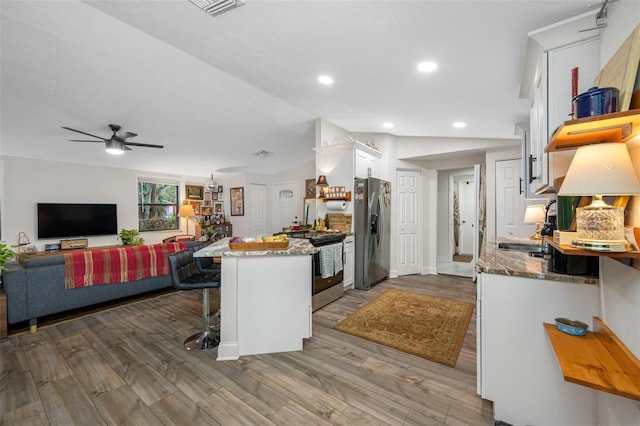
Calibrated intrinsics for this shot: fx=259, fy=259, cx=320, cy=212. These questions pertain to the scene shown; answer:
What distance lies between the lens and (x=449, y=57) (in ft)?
6.64

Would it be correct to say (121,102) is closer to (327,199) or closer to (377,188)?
(327,199)

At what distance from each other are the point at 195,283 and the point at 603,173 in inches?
104

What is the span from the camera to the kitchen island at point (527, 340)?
138 centimetres

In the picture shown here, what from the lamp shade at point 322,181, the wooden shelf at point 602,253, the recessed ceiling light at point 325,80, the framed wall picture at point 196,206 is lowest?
the wooden shelf at point 602,253

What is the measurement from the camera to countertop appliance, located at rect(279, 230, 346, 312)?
325 cm

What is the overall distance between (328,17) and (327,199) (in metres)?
2.79

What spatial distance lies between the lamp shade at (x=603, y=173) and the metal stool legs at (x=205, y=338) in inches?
103

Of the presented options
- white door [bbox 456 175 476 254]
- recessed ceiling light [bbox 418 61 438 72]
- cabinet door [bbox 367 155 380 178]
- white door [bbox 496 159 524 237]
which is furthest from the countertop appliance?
white door [bbox 456 175 476 254]

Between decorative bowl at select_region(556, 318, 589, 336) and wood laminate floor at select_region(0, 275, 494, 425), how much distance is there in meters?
0.74

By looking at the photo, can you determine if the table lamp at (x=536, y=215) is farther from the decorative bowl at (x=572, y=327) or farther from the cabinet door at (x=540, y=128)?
the decorative bowl at (x=572, y=327)

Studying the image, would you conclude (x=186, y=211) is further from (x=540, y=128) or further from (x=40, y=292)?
Result: (x=540, y=128)

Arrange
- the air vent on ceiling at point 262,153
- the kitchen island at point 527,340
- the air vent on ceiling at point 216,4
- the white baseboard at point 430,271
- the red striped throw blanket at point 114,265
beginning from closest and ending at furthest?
1. the kitchen island at point 527,340
2. the air vent on ceiling at point 216,4
3. the red striped throw blanket at point 114,265
4. the white baseboard at point 430,271
5. the air vent on ceiling at point 262,153

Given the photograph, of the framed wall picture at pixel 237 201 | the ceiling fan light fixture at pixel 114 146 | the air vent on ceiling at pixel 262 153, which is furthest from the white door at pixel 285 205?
the ceiling fan light fixture at pixel 114 146

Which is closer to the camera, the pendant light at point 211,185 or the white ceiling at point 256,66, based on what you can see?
the white ceiling at point 256,66
